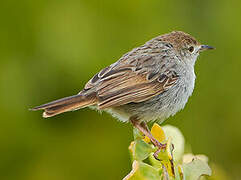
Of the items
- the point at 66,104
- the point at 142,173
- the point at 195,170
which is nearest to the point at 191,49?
the point at 66,104

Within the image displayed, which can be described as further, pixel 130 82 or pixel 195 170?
pixel 130 82

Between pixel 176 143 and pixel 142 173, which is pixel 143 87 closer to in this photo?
pixel 176 143

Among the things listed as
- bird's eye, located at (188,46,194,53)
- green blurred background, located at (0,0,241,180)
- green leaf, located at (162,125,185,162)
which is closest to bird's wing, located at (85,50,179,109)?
bird's eye, located at (188,46,194,53)

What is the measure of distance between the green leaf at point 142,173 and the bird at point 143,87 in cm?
138

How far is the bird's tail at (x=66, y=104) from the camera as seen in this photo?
4.55 meters

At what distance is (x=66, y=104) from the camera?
4.64 metres

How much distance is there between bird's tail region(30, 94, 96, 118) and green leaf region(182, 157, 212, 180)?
5.09ft

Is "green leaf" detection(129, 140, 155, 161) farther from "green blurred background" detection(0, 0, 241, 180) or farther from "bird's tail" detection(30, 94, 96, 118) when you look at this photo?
"green blurred background" detection(0, 0, 241, 180)

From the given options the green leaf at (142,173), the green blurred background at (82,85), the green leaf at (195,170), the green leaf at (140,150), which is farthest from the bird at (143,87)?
the green leaf at (142,173)

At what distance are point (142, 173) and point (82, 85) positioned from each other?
2.90 metres

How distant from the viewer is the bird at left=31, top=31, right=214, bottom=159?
4.75 metres

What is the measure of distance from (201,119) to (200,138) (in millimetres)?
257

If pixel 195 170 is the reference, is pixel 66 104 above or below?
above

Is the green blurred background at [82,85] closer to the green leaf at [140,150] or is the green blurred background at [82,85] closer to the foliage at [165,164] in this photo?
the foliage at [165,164]
